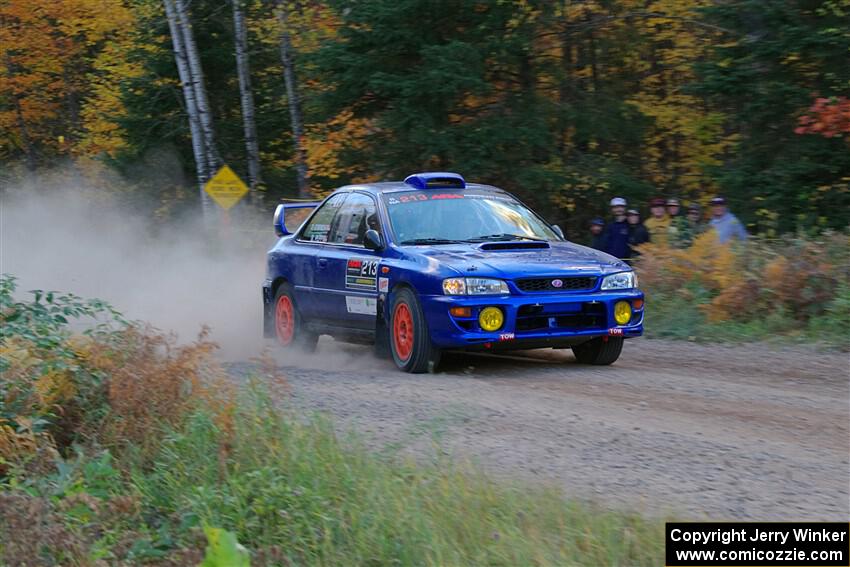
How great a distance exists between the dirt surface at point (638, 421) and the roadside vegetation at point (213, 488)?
1.40ft

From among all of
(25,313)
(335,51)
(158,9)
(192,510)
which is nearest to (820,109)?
(335,51)

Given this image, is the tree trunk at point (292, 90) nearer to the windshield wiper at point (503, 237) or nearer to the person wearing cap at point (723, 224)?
the person wearing cap at point (723, 224)

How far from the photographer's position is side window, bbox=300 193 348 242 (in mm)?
11609

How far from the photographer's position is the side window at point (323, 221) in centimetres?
1161

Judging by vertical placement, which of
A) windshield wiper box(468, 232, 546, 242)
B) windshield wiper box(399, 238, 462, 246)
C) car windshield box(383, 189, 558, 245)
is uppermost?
car windshield box(383, 189, 558, 245)

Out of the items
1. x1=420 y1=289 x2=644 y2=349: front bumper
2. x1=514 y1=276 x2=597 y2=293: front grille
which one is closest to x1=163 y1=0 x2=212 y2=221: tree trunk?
x1=420 y1=289 x2=644 y2=349: front bumper

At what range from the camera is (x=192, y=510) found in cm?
589

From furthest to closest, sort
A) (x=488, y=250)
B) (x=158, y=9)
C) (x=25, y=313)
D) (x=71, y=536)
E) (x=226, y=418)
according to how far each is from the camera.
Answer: (x=158, y=9), (x=488, y=250), (x=25, y=313), (x=226, y=418), (x=71, y=536)

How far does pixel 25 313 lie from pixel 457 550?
517 cm

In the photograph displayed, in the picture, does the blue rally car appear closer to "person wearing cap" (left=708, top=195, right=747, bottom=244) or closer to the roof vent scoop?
the roof vent scoop

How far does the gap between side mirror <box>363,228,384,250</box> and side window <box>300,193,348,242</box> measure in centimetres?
133

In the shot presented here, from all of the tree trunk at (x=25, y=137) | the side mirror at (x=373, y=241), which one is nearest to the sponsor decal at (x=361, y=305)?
the side mirror at (x=373, y=241)

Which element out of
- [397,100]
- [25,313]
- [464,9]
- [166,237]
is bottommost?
[166,237]

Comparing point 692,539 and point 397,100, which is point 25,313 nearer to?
point 692,539
